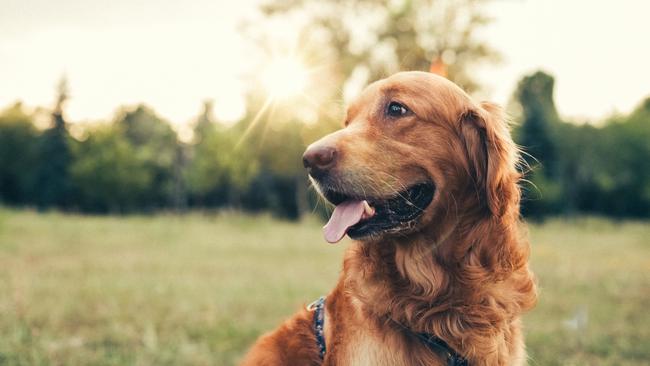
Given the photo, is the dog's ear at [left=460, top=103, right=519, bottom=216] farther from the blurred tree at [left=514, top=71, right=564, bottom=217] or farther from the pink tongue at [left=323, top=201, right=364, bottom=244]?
the blurred tree at [left=514, top=71, right=564, bottom=217]

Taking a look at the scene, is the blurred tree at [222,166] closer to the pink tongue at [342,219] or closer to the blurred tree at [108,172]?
the blurred tree at [108,172]

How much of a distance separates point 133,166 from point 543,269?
36.9m

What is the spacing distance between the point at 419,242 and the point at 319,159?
653mm

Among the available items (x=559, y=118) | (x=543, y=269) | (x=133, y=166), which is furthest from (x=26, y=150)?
(x=543, y=269)

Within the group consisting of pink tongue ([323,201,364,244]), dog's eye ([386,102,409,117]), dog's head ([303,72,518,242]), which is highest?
dog's eye ([386,102,409,117])

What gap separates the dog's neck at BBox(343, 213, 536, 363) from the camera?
2469 mm

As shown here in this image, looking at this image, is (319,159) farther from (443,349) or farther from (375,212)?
(443,349)

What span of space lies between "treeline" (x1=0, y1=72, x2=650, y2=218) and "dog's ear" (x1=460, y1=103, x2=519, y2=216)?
2569 centimetres

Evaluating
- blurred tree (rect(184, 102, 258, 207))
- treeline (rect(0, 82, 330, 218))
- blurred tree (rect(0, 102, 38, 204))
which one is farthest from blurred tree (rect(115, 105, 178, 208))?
blurred tree (rect(0, 102, 38, 204))

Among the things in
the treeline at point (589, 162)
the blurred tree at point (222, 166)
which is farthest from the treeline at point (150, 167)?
the treeline at point (589, 162)

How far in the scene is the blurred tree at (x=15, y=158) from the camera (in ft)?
149

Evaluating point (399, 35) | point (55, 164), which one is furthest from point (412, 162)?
point (55, 164)

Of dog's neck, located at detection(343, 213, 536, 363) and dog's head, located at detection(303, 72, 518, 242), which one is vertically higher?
dog's head, located at detection(303, 72, 518, 242)

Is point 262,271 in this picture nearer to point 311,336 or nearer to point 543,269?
point 543,269
